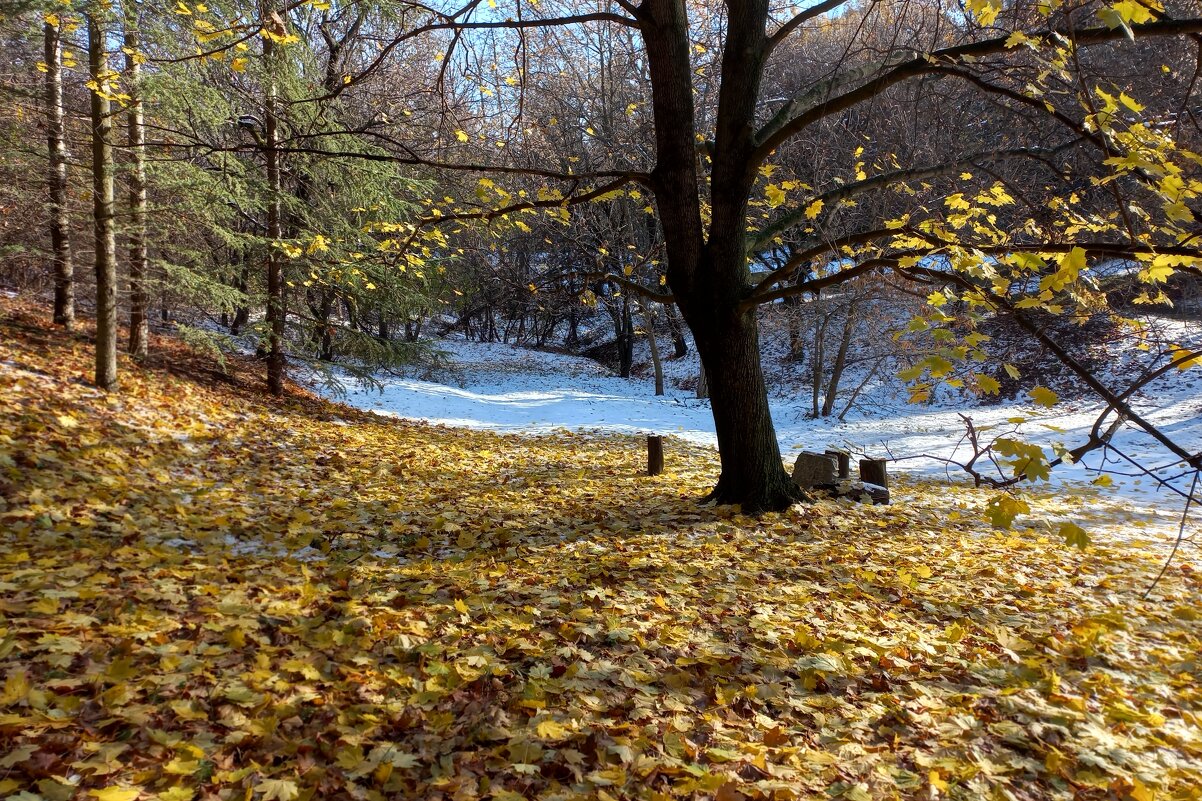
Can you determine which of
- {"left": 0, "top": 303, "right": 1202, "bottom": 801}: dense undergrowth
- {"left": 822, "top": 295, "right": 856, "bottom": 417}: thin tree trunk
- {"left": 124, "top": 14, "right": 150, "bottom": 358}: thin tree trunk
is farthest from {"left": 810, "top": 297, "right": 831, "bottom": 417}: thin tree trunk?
{"left": 124, "top": 14, "right": 150, "bottom": 358}: thin tree trunk

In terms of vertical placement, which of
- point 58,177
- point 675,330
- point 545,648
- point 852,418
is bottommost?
point 545,648

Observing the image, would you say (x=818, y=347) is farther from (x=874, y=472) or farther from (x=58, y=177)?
(x=58, y=177)

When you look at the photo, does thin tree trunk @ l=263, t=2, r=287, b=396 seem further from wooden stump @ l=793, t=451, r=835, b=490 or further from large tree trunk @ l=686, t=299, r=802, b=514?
wooden stump @ l=793, t=451, r=835, b=490

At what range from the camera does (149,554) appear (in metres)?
3.83

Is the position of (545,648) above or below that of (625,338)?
below

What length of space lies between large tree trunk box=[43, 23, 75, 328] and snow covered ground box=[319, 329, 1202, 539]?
4591 mm

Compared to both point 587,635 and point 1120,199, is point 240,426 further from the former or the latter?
point 1120,199

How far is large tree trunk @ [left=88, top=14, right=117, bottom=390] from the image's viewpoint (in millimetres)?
6664

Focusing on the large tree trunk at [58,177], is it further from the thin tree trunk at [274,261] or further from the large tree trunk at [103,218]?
the thin tree trunk at [274,261]

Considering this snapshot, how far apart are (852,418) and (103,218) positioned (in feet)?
47.2

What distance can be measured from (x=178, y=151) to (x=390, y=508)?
7950mm

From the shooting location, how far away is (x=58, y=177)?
831 centimetres

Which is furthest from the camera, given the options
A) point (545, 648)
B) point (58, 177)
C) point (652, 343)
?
point (652, 343)

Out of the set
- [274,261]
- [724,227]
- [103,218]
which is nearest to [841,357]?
[724,227]
